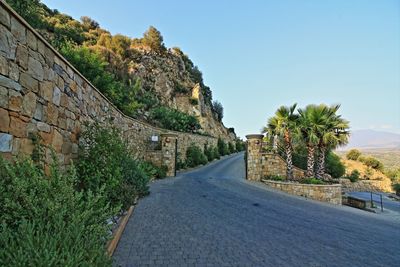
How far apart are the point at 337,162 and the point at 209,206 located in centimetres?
1862

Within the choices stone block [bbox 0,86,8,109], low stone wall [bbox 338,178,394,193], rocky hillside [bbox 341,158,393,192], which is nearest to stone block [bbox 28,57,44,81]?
stone block [bbox 0,86,8,109]

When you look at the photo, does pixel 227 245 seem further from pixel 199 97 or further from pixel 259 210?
pixel 199 97

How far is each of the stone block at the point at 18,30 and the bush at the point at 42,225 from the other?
1625 millimetres

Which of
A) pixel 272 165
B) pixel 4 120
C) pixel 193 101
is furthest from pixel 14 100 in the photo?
pixel 193 101

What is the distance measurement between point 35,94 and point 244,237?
441 centimetres

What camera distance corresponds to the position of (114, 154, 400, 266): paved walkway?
395 centimetres

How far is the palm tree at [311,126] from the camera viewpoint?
13.5 meters

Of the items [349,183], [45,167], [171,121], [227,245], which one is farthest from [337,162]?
[45,167]

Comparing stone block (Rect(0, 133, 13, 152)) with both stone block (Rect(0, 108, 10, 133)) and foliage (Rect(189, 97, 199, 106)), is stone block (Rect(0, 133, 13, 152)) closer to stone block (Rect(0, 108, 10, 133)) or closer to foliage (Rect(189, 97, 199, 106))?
stone block (Rect(0, 108, 10, 133))

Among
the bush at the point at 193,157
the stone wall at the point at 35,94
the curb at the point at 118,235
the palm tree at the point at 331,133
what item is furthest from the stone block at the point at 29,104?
the bush at the point at 193,157

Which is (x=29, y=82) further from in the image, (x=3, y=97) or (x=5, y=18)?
(x=5, y=18)

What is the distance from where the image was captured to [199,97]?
1411 inches

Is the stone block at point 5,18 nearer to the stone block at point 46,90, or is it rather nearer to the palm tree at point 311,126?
the stone block at point 46,90

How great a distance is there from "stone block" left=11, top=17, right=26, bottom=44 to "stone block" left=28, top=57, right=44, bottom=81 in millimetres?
297
